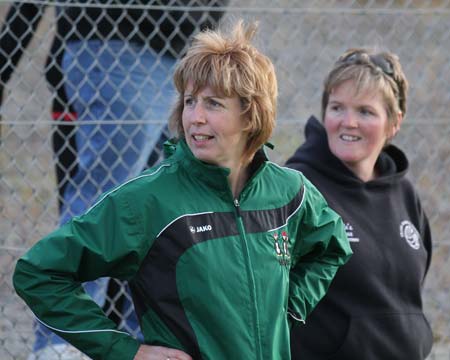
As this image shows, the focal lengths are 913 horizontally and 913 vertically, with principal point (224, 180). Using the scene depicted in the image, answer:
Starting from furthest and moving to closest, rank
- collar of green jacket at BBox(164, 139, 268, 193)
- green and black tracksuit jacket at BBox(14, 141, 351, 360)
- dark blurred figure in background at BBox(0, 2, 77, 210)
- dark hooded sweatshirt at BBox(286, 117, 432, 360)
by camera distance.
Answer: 1. dark blurred figure in background at BBox(0, 2, 77, 210)
2. dark hooded sweatshirt at BBox(286, 117, 432, 360)
3. collar of green jacket at BBox(164, 139, 268, 193)
4. green and black tracksuit jacket at BBox(14, 141, 351, 360)

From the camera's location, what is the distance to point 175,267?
7.57 feet

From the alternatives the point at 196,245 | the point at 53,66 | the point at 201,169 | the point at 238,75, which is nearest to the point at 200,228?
the point at 196,245

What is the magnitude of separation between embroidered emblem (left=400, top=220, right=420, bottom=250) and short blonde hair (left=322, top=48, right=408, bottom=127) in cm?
36

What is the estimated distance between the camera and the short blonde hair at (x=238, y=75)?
7.76 ft

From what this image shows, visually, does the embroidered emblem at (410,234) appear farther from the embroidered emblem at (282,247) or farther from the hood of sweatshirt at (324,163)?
the embroidered emblem at (282,247)

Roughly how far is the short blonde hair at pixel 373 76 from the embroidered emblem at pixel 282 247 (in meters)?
0.86

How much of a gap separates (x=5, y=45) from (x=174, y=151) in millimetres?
1543

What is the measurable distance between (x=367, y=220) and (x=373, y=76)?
0.50m

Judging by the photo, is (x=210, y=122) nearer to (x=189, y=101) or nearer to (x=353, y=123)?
(x=189, y=101)

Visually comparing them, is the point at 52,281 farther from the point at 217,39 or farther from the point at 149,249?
the point at 217,39

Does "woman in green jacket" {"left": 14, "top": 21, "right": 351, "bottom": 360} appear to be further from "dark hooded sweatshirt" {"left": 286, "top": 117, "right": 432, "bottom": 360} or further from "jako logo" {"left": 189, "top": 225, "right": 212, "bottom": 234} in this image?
"dark hooded sweatshirt" {"left": 286, "top": 117, "right": 432, "bottom": 360}

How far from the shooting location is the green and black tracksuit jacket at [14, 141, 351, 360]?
224 cm

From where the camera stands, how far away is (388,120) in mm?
3234

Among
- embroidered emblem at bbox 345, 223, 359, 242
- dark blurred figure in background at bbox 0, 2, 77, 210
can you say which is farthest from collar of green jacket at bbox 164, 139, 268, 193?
dark blurred figure in background at bbox 0, 2, 77, 210
